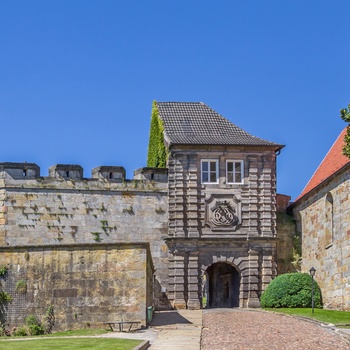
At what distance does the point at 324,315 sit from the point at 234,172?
11302 millimetres

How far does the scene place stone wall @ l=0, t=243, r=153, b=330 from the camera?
932 inches

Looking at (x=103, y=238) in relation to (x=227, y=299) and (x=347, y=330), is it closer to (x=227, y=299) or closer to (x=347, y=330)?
(x=227, y=299)

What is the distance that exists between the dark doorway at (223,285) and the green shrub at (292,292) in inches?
139

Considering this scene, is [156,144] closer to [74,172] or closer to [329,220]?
[74,172]

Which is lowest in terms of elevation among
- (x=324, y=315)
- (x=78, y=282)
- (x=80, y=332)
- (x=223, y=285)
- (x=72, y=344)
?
(x=72, y=344)

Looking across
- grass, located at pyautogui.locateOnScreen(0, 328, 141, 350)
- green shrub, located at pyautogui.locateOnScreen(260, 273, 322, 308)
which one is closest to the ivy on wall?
green shrub, located at pyautogui.locateOnScreen(260, 273, 322, 308)

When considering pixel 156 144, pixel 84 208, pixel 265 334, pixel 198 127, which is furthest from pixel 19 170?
pixel 265 334

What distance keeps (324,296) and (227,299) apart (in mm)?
8553

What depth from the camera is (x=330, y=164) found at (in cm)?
3756

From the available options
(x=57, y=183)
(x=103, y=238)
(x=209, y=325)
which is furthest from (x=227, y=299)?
(x=209, y=325)

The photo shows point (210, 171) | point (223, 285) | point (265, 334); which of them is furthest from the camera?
point (223, 285)

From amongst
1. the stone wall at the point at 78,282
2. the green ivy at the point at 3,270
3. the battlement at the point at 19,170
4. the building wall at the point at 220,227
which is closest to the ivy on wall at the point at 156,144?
the building wall at the point at 220,227

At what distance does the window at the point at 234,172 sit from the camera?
126 feet

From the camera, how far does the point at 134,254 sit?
23.8 m
